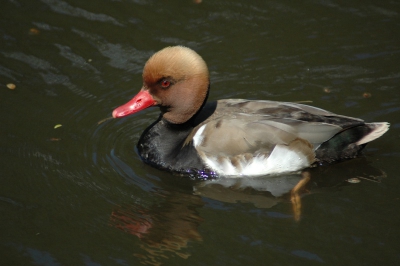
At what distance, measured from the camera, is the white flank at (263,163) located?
631 centimetres

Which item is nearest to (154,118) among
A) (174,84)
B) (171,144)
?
(171,144)

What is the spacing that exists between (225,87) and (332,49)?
1.81 meters

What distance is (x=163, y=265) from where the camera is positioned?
16.7ft

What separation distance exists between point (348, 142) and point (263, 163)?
39.6 inches

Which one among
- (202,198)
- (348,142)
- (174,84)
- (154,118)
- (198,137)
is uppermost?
(174,84)

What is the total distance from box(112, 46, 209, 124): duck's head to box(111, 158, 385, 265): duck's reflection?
89cm

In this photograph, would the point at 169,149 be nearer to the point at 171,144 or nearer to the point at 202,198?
the point at 171,144

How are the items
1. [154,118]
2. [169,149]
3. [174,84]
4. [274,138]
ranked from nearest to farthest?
[274,138], [174,84], [169,149], [154,118]

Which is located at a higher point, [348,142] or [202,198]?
[348,142]

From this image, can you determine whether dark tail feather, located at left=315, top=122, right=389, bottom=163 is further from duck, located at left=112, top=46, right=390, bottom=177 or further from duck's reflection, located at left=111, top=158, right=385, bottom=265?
duck's reflection, located at left=111, top=158, right=385, bottom=265

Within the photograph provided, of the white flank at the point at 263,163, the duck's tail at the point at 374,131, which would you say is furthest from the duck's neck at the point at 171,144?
the duck's tail at the point at 374,131

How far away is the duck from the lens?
6.26 m

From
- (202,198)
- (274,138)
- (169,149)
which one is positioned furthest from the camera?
(169,149)

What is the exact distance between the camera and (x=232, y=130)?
6270 millimetres
